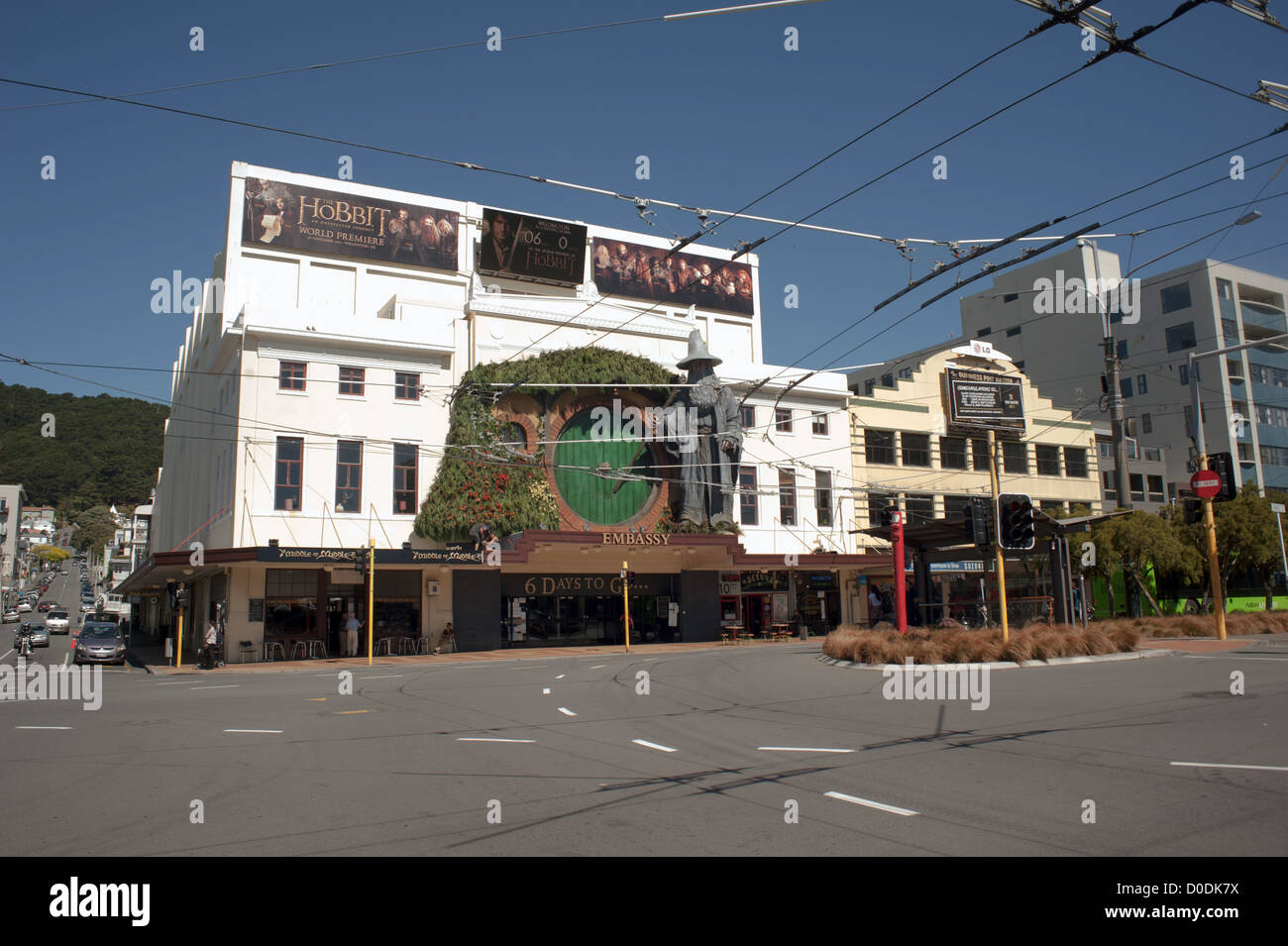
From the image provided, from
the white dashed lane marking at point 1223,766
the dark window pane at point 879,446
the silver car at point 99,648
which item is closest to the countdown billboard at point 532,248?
the dark window pane at point 879,446

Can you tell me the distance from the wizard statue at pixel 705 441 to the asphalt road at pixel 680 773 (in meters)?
23.4

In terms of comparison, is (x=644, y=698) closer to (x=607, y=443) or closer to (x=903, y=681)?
(x=903, y=681)

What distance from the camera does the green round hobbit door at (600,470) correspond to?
3891 cm

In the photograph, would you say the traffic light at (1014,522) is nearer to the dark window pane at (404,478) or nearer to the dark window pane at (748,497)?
the dark window pane at (404,478)

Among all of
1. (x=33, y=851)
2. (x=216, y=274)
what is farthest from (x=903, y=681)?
(x=216, y=274)

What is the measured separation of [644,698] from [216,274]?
36563 mm

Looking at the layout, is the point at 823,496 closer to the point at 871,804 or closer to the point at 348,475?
the point at 348,475

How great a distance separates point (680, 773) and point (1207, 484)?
18301mm

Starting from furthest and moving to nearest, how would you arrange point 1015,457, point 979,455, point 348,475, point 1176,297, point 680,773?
point 1176,297 < point 1015,457 < point 979,455 < point 348,475 < point 680,773

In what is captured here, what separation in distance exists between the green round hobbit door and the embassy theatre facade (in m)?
0.10

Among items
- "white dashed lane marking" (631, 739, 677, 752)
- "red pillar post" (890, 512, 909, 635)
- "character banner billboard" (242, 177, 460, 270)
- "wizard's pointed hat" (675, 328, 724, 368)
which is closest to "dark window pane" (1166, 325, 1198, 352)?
"wizard's pointed hat" (675, 328, 724, 368)

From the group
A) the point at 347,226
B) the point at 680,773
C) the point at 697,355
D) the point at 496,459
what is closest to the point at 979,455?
the point at 697,355

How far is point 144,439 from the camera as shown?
119 meters

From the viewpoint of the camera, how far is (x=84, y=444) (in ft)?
408
